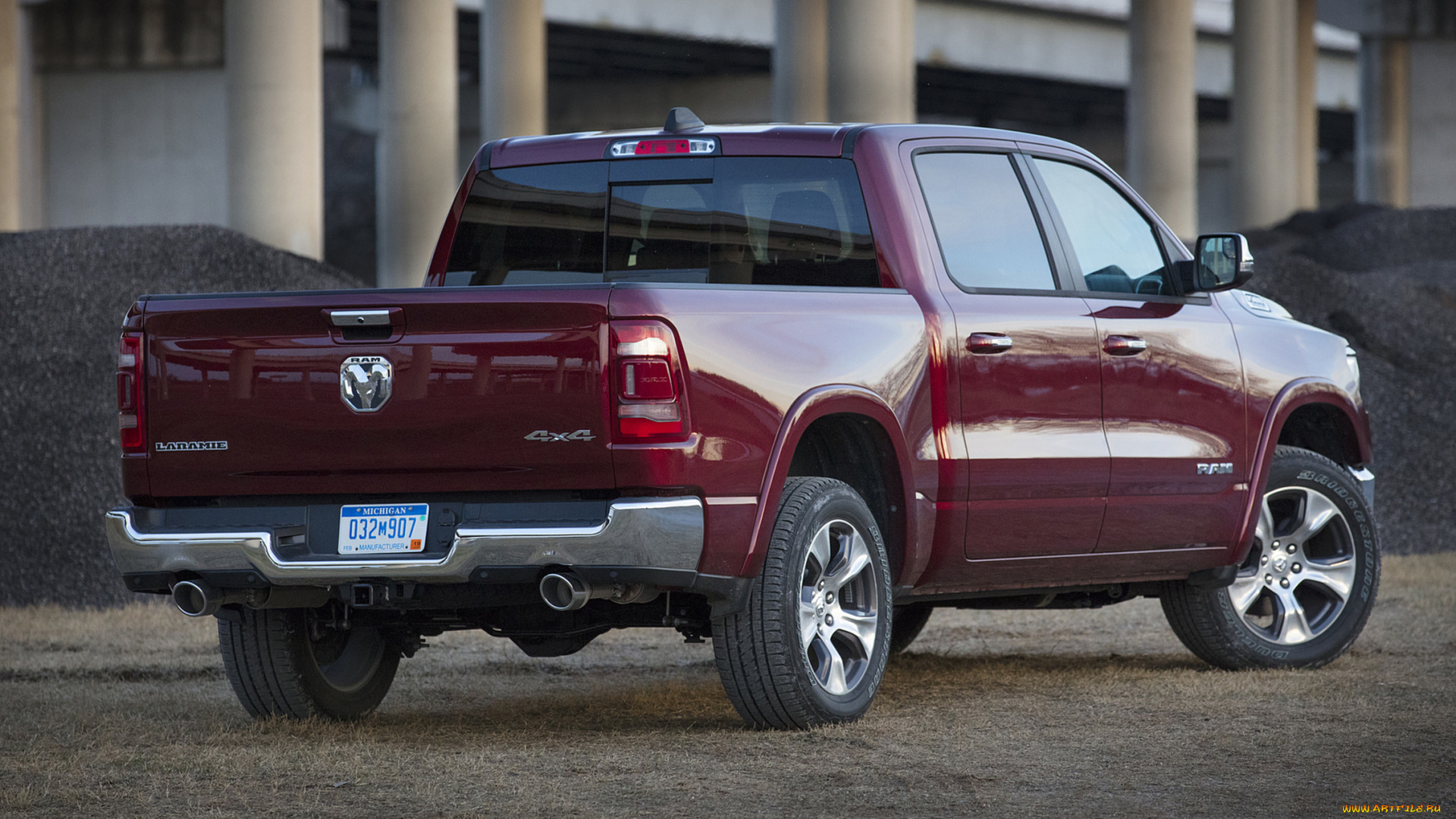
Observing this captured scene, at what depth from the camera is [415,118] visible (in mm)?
33750

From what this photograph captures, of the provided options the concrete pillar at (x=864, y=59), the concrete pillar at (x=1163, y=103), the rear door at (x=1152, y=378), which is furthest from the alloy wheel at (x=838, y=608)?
the concrete pillar at (x=1163, y=103)

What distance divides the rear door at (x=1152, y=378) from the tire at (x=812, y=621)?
4.16ft

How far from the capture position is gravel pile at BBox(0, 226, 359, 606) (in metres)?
12.2

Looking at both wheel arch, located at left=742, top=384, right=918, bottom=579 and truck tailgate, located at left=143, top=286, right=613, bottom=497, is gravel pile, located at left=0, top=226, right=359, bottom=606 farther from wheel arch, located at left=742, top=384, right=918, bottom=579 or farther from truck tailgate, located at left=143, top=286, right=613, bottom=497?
wheel arch, located at left=742, top=384, right=918, bottom=579

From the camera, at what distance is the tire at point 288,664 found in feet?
23.3

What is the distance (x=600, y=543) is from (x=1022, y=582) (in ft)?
7.04

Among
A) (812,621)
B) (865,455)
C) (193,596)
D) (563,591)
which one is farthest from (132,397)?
(865,455)

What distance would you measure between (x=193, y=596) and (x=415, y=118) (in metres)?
28.1

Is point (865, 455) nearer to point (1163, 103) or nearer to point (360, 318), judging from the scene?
point (360, 318)

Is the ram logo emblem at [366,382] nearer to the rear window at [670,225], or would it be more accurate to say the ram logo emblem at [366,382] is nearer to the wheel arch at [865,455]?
the rear window at [670,225]

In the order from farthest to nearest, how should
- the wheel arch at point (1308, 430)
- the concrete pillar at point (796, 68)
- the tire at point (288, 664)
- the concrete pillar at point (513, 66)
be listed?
the concrete pillar at point (513, 66) → the concrete pillar at point (796, 68) → the wheel arch at point (1308, 430) → the tire at point (288, 664)

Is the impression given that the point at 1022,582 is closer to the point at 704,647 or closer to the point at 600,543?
the point at 600,543

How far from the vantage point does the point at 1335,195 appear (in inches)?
3585

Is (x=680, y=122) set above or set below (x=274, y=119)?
below
